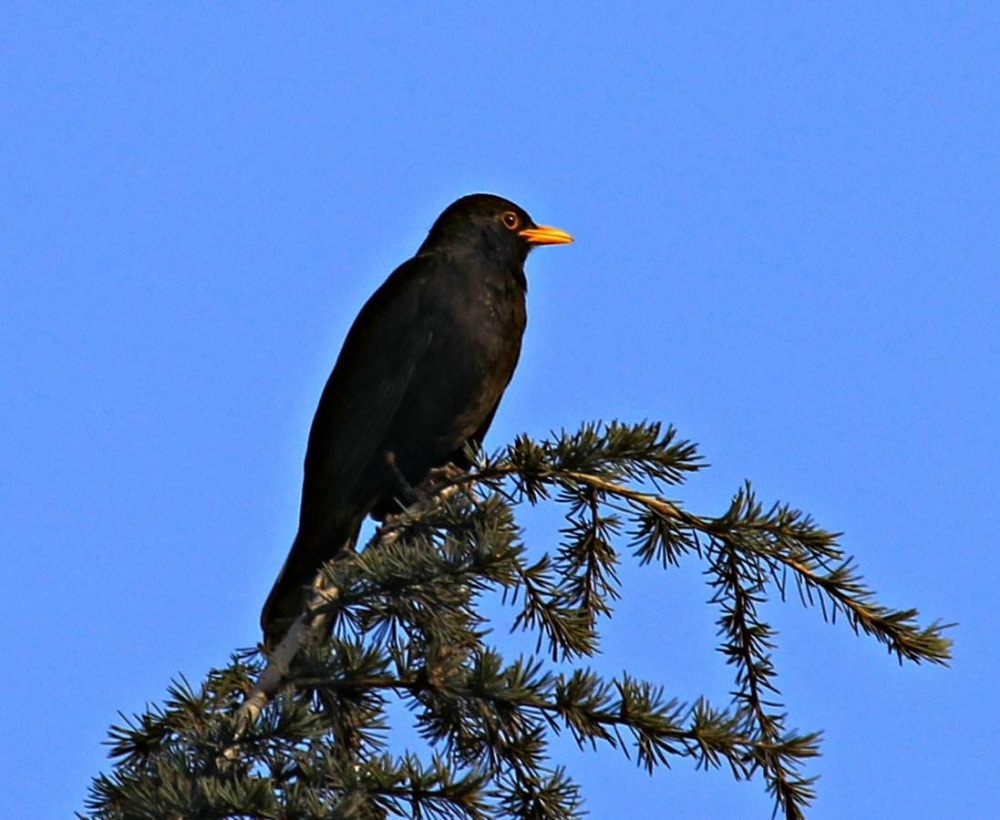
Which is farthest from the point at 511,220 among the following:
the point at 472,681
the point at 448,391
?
the point at 472,681

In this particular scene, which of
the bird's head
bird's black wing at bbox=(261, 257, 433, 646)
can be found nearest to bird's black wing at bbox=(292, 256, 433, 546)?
bird's black wing at bbox=(261, 257, 433, 646)

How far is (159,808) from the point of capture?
278 centimetres

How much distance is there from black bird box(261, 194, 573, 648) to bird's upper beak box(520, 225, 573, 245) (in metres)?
0.56

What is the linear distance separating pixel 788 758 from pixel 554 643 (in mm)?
805

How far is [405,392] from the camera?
223 inches

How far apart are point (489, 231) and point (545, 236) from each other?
0.97ft

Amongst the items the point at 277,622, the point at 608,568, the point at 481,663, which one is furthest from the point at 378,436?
the point at 481,663

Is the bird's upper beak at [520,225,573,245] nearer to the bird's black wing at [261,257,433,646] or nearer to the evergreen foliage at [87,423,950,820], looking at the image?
the bird's black wing at [261,257,433,646]

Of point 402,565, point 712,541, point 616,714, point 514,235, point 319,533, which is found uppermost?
point 514,235

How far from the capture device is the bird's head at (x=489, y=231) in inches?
247

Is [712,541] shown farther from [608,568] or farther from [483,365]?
[483,365]

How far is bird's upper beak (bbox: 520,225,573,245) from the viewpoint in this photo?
6.51 m

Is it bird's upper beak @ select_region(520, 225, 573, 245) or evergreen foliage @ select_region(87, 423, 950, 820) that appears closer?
evergreen foliage @ select_region(87, 423, 950, 820)

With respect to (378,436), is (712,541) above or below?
below
